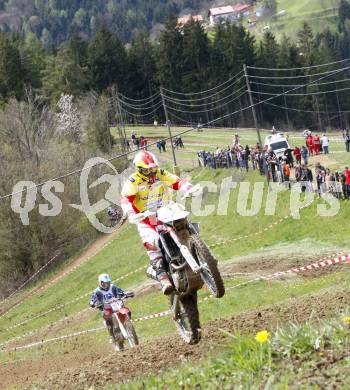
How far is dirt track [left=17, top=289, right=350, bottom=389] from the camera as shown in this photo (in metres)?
8.70

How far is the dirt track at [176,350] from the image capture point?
8703 mm

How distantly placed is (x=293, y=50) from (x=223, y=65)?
9396 millimetres

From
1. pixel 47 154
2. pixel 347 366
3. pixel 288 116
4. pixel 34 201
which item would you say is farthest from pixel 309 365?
pixel 288 116

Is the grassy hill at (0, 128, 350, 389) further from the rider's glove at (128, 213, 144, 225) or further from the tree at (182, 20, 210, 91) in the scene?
the tree at (182, 20, 210, 91)

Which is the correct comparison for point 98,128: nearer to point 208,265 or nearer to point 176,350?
point 176,350

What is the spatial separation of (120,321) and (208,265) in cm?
582

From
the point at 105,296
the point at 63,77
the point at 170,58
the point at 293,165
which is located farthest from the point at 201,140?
the point at 105,296

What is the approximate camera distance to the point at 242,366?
6477 millimetres

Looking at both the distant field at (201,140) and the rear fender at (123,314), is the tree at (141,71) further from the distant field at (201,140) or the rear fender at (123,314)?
the rear fender at (123,314)

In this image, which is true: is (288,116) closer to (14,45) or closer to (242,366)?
(14,45)

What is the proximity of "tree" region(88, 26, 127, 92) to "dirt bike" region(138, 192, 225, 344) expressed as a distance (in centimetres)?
8798

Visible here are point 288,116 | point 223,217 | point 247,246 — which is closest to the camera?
point 247,246

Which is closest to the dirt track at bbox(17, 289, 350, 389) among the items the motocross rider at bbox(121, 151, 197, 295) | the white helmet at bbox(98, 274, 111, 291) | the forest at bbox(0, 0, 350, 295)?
the motocross rider at bbox(121, 151, 197, 295)

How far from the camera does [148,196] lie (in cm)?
988
